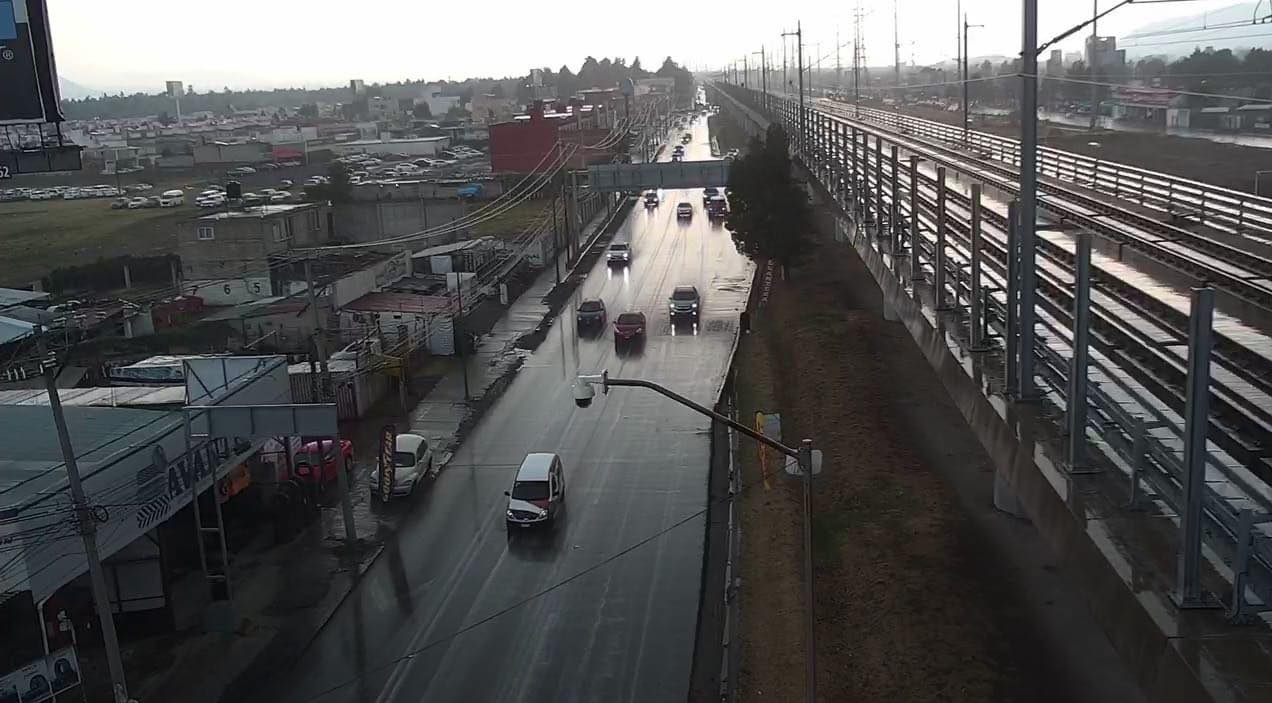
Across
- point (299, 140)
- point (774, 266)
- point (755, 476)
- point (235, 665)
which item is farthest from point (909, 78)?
point (235, 665)

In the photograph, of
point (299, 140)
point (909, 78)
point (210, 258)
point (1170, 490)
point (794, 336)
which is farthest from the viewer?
point (299, 140)

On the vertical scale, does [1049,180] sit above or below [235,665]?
A: above

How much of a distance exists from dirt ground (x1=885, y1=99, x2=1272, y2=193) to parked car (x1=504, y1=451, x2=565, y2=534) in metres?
11.9

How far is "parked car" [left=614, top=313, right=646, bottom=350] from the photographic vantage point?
64.6 feet

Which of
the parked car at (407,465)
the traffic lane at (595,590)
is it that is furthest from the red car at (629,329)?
the parked car at (407,465)

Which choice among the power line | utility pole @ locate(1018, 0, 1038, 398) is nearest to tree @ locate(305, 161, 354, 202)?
the power line

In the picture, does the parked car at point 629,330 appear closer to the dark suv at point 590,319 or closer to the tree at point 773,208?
the dark suv at point 590,319

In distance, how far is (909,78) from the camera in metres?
74.6

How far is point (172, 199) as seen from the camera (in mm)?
49625

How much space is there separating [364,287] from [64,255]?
1802cm

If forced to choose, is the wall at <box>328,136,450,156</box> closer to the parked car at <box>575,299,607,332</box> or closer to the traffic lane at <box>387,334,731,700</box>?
the parked car at <box>575,299,607,332</box>

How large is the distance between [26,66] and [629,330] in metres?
10.5

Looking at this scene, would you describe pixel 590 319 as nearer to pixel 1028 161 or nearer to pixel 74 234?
pixel 1028 161

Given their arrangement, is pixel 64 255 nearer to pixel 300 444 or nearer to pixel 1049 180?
pixel 300 444
